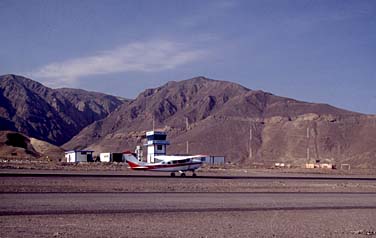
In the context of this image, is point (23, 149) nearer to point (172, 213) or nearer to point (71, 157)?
point (71, 157)

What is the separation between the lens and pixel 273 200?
32.3m

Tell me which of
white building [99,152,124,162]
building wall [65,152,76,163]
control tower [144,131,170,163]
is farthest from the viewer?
white building [99,152,124,162]

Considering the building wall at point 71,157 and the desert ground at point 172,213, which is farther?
the building wall at point 71,157

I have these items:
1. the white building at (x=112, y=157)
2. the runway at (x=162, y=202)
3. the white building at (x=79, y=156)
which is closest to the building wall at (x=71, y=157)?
the white building at (x=79, y=156)

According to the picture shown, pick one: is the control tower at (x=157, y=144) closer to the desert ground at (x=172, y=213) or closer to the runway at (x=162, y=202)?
the desert ground at (x=172, y=213)

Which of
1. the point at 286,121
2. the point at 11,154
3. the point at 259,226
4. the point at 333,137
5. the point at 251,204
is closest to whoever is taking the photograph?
the point at 259,226

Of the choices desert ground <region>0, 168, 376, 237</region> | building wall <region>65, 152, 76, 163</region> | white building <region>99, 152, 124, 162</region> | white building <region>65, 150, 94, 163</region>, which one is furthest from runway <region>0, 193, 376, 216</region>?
white building <region>99, 152, 124, 162</region>

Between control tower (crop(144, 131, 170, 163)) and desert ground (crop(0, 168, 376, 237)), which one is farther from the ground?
control tower (crop(144, 131, 170, 163))

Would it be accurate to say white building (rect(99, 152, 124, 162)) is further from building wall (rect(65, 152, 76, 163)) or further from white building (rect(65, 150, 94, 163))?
building wall (rect(65, 152, 76, 163))

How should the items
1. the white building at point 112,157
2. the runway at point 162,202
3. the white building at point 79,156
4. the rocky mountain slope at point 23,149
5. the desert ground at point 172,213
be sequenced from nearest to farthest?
1. the desert ground at point 172,213
2. the runway at point 162,202
3. the white building at point 79,156
4. the white building at point 112,157
5. the rocky mountain slope at point 23,149

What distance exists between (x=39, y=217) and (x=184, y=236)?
6650mm

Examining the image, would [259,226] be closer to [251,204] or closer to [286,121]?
[251,204]

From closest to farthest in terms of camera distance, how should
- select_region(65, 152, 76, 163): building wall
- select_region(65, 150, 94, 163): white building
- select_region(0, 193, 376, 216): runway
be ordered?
1. select_region(0, 193, 376, 216): runway
2. select_region(65, 150, 94, 163): white building
3. select_region(65, 152, 76, 163): building wall

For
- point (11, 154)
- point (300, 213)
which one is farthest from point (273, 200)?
point (11, 154)
